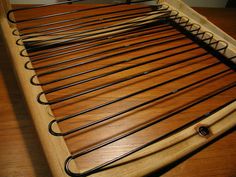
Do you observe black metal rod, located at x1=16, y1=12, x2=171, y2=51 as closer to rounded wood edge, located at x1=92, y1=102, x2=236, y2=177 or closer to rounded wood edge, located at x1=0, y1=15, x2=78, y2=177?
rounded wood edge, located at x1=0, y1=15, x2=78, y2=177

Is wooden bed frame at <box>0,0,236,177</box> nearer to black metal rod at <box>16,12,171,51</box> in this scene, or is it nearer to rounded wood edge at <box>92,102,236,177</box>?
rounded wood edge at <box>92,102,236,177</box>

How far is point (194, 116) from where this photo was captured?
59cm

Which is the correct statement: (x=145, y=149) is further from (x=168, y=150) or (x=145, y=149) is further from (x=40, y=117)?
(x=40, y=117)

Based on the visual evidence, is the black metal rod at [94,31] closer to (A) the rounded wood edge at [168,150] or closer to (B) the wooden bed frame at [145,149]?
(B) the wooden bed frame at [145,149]

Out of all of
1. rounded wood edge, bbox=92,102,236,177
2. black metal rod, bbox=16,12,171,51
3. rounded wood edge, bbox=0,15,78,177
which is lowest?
rounded wood edge, bbox=92,102,236,177

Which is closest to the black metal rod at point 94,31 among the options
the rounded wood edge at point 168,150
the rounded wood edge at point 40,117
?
the rounded wood edge at point 40,117

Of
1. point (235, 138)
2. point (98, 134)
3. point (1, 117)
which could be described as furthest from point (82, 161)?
point (235, 138)

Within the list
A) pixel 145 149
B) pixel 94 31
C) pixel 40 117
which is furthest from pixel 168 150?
pixel 94 31

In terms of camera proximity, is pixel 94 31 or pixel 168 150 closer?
pixel 168 150

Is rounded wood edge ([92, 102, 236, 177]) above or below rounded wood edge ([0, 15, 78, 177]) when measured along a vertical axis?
below

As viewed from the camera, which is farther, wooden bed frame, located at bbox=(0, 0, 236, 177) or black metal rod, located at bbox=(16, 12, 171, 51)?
black metal rod, located at bbox=(16, 12, 171, 51)

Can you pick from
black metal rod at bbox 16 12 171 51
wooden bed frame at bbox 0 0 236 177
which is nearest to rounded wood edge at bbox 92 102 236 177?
wooden bed frame at bbox 0 0 236 177

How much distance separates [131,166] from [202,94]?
35 cm

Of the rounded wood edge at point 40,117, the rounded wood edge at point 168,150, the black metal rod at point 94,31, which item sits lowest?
the rounded wood edge at point 168,150
